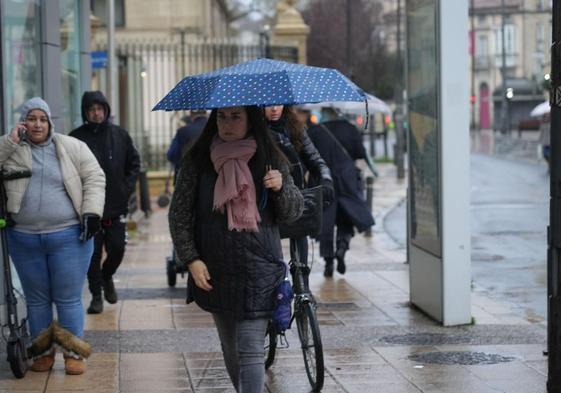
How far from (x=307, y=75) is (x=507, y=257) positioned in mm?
10211

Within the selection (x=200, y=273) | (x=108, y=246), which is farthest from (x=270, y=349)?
(x=108, y=246)

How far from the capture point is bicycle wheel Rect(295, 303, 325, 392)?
7.24 meters

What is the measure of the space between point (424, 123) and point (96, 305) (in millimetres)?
3126

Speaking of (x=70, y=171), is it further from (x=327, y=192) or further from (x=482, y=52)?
(x=482, y=52)

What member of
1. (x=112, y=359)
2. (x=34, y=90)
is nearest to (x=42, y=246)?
(x=112, y=359)

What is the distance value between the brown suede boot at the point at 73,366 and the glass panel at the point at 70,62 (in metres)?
5.18

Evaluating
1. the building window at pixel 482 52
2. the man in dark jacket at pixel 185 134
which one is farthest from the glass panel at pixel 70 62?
the building window at pixel 482 52

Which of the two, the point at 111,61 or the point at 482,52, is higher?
the point at 482,52

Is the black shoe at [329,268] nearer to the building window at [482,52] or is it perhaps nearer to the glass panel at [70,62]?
the glass panel at [70,62]

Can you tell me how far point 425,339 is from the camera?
9.41 meters

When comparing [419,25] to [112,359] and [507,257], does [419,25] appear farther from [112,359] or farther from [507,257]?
[507,257]

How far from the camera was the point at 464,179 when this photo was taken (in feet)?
32.3

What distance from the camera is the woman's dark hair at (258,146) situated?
6016 mm

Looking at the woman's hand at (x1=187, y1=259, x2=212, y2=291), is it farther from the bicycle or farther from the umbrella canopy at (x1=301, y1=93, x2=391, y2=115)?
the umbrella canopy at (x1=301, y1=93, x2=391, y2=115)
